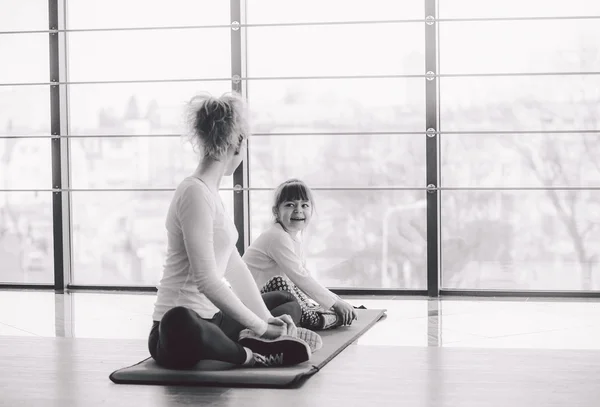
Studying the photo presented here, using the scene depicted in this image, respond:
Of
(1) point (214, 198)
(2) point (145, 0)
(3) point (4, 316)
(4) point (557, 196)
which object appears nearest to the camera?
(1) point (214, 198)

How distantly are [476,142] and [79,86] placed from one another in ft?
8.55

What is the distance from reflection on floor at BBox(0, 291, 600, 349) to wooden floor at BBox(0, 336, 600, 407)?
1.33ft

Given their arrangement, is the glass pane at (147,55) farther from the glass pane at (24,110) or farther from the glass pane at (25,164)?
the glass pane at (25,164)

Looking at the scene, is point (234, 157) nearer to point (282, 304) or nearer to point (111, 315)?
point (282, 304)

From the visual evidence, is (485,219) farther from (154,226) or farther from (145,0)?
(145,0)

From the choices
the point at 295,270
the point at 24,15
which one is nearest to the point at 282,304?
the point at 295,270

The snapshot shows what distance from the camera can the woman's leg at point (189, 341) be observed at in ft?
9.70

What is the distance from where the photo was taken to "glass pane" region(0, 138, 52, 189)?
248 inches

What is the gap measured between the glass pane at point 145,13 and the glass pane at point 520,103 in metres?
1.54

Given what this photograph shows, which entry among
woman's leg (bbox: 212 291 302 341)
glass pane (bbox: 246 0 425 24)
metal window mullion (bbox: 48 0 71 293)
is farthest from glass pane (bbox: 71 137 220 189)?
woman's leg (bbox: 212 291 302 341)

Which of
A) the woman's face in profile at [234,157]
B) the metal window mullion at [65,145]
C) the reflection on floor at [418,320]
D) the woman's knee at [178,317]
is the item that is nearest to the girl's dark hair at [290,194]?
the reflection on floor at [418,320]

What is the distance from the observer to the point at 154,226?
20.6ft

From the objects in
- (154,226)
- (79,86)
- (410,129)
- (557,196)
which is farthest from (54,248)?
(557,196)

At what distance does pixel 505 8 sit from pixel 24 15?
3112 millimetres
